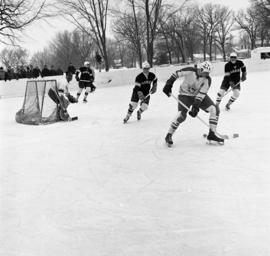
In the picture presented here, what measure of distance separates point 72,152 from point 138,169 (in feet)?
5.11

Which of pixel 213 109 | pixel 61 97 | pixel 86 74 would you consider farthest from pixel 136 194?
pixel 86 74

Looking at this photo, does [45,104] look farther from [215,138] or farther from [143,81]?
[215,138]

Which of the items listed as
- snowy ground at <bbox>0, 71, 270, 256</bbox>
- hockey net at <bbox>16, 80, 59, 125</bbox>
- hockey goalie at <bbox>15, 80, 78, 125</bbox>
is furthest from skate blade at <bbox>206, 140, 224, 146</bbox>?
hockey net at <bbox>16, 80, 59, 125</bbox>

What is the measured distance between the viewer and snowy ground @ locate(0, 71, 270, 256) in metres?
3.01

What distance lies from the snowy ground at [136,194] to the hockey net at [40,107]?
1.63 metres

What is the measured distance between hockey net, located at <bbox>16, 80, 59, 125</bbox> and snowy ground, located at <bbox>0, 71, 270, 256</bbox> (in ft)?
5.33

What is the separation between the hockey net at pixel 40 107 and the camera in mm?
9195

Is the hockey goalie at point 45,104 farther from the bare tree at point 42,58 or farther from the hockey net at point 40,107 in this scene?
the bare tree at point 42,58

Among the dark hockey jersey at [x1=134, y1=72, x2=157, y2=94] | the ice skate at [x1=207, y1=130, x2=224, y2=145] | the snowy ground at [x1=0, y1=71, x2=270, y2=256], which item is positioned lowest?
the snowy ground at [x1=0, y1=71, x2=270, y2=256]

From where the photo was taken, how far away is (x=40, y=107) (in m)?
9.37

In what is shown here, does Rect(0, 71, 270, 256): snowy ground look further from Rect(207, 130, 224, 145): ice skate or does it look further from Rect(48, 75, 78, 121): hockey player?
Rect(48, 75, 78, 121): hockey player

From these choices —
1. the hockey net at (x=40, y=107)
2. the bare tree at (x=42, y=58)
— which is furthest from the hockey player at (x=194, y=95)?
the bare tree at (x=42, y=58)

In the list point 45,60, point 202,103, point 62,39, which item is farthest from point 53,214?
point 45,60

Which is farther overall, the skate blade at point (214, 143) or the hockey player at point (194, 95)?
the skate blade at point (214, 143)
